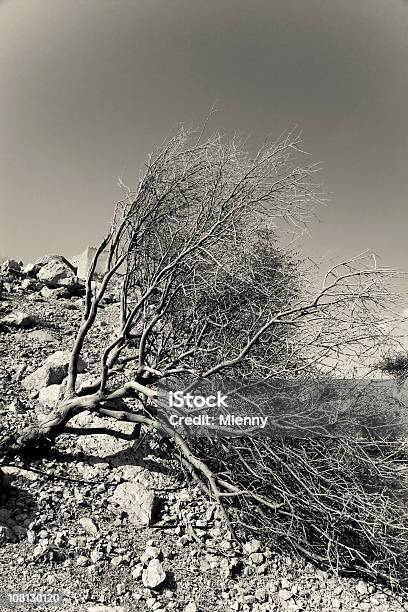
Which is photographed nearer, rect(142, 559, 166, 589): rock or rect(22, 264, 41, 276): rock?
rect(142, 559, 166, 589): rock

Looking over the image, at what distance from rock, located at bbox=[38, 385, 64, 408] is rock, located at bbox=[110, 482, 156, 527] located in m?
1.34

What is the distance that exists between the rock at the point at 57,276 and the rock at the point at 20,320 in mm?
1635

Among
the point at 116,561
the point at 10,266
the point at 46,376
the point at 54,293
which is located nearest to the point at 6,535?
the point at 116,561

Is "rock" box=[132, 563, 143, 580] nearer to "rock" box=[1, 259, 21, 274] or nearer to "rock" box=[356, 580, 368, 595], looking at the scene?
"rock" box=[356, 580, 368, 595]

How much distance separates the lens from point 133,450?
4.35 meters

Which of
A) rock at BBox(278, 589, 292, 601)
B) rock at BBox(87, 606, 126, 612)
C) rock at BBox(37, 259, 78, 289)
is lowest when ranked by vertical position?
rock at BBox(278, 589, 292, 601)

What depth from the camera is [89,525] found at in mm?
3504

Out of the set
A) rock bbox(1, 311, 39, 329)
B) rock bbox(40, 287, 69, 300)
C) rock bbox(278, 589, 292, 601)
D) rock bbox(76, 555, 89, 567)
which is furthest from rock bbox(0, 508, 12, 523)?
rock bbox(40, 287, 69, 300)

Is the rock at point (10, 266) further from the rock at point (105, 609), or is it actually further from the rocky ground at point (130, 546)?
the rock at point (105, 609)

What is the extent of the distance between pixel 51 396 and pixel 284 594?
2.78 m

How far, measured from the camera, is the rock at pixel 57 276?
8.16 metres

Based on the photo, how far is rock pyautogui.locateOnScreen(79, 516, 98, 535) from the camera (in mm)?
3477

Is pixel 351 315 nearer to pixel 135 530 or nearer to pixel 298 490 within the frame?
pixel 298 490

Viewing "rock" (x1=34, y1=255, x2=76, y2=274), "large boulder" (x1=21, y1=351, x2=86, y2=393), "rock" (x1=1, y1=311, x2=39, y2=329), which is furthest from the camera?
"rock" (x1=34, y1=255, x2=76, y2=274)
